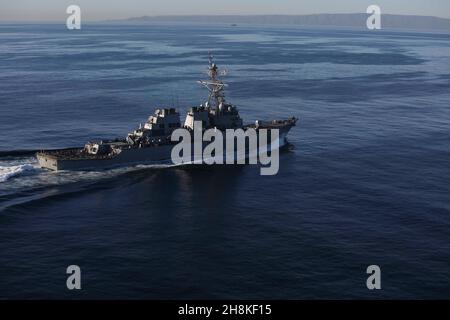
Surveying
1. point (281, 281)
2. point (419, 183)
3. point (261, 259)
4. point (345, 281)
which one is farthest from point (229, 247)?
point (419, 183)

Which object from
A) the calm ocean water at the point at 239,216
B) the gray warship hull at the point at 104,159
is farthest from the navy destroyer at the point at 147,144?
the calm ocean water at the point at 239,216

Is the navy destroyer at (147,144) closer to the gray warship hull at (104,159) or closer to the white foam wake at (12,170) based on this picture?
the gray warship hull at (104,159)

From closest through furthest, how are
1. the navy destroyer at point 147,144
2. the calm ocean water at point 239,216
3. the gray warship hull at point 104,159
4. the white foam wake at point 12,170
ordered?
the calm ocean water at point 239,216 < the white foam wake at point 12,170 < the gray warship hull at point 104,159 < the navy destroyer at point 147,144

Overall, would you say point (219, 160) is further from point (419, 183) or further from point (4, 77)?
point (4, 77)

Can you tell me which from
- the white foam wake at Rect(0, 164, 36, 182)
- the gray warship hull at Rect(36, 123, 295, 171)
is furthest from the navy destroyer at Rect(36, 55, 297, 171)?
the white foam wake at Rect(0, 164, 36, 182)

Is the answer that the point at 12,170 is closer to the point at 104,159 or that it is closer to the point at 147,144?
the point at 104,159

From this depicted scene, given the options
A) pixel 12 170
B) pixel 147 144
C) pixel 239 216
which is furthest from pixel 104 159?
pixel 239 216
